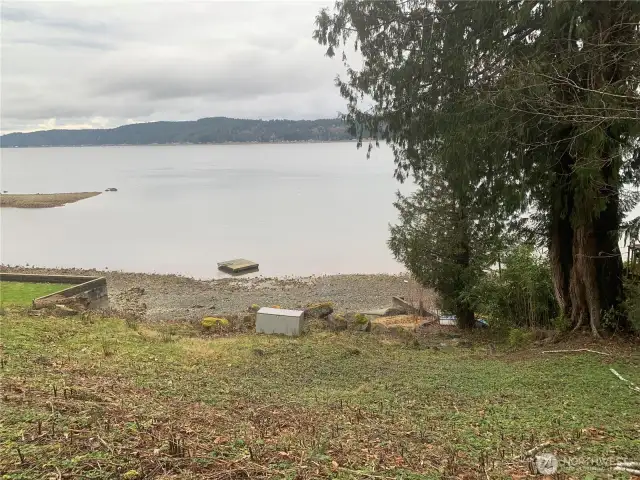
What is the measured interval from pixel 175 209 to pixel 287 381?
193 feet

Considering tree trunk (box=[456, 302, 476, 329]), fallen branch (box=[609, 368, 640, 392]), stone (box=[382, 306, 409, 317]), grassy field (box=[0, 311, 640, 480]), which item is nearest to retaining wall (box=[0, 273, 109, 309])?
grassy field (box=[0, 311, 640, 480])

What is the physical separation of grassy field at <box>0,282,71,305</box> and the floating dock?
16.7 m

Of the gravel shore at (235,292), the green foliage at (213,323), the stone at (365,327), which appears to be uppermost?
the green foliage at (213,323)

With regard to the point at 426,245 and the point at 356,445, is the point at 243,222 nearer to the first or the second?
the point at 426,245

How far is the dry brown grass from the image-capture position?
2780 inches

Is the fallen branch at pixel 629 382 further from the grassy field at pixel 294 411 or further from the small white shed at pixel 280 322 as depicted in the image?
the small white shed at pixel 280 322

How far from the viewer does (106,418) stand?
420cm

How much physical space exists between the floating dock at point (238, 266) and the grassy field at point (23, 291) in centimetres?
1666

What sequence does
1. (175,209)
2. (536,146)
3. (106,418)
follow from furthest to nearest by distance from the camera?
(175,209) → (536,146) → (106,418)

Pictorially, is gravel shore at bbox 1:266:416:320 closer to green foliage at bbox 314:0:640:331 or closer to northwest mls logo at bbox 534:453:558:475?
green foliage at bbox 314:0:640:331

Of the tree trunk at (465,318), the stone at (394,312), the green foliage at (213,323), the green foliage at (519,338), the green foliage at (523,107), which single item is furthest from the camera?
the stone at (394,312)

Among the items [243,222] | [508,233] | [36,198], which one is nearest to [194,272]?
[243,222]

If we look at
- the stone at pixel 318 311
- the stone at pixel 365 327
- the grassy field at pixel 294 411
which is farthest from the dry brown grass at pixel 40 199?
the grassy field at pixel 294 411

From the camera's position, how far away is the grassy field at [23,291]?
16062 millimetres
